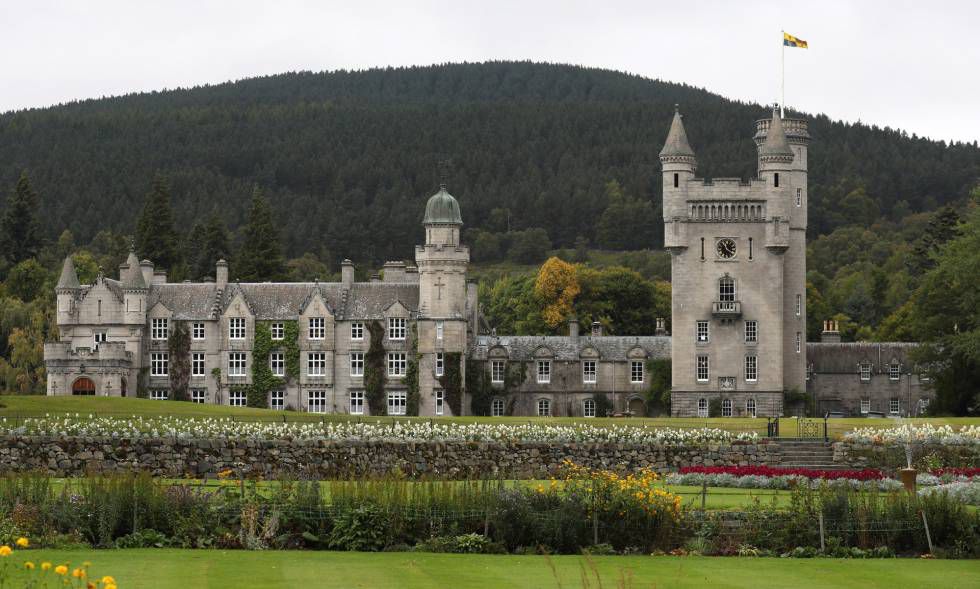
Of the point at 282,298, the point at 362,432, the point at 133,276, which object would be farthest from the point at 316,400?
the point at 362,432

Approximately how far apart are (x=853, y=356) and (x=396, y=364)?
2509cm

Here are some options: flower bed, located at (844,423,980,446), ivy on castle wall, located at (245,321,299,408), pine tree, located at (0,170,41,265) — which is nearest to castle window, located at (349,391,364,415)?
ivy on castle wall, located at (245,321,299,408)

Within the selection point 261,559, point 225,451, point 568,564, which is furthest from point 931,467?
point 261,559

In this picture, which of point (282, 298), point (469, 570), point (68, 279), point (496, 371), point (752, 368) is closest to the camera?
point (469, 570)

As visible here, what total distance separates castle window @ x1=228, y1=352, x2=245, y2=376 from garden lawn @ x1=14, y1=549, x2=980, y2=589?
59.4m

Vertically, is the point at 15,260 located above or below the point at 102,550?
above

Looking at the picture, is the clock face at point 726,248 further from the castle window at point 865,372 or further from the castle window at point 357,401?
the castle window at point 357,401

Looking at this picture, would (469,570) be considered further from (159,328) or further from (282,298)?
(159,328)

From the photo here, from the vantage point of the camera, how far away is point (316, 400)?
9038cm

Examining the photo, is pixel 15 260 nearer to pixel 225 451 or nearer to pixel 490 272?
pixel 490 272

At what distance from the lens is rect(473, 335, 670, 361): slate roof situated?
92375mm

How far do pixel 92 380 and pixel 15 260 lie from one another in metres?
45.1

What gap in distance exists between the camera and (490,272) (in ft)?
593

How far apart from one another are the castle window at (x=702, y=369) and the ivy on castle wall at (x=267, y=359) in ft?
67.9
